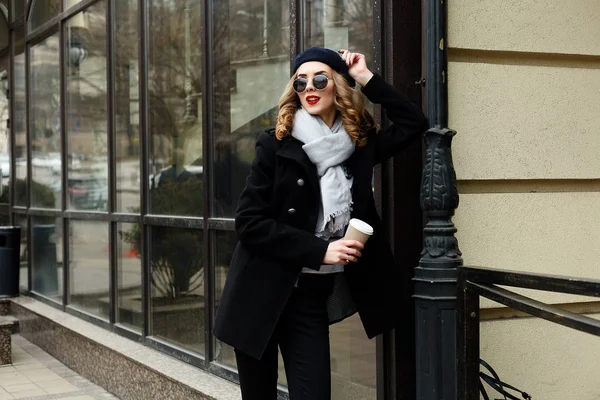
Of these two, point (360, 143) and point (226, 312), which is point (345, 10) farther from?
point (226, 312)

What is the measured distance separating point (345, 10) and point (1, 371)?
4.76 m

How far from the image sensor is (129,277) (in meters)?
7.20

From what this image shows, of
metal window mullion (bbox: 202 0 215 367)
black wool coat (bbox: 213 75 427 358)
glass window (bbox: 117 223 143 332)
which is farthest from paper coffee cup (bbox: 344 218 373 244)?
glass window (bbox: 117 223 143 332)

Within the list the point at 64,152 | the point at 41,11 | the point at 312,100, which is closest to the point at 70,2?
the point at 41,11

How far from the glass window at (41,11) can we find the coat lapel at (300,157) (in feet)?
19.8

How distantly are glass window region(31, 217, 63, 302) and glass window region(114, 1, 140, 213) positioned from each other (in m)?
1.84

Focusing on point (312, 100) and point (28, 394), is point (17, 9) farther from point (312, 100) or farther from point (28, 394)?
point (312, 100)

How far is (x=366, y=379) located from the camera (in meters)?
4.46

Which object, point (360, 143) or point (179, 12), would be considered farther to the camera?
point (179, 12)

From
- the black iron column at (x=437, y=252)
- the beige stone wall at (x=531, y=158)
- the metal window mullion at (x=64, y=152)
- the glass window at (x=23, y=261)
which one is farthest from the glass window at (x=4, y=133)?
the black iron column at (x=437, y=252)

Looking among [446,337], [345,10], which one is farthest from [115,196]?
[446,337]

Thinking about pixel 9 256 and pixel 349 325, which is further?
pixel 9 256

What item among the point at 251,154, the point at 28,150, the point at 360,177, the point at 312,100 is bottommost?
the point at 360,177

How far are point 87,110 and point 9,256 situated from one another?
2.18 m
